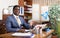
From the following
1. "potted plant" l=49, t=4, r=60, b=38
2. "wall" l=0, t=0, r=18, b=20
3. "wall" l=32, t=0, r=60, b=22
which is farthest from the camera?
"potted plant" l=49, t=4, r=60, b=38

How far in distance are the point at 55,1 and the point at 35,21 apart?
0.49 meters

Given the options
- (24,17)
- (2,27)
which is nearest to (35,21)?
(24,17)

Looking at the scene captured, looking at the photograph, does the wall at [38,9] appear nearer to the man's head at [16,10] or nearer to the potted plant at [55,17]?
the potted plant at [55,17]

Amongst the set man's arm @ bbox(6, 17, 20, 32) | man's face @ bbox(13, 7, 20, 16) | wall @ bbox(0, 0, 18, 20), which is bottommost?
man's arm @ bbox(6, 17, 20, 32)

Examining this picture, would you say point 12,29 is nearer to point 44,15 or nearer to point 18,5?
point 18,5

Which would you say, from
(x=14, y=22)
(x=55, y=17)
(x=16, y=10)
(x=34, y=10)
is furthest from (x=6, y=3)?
(x=55, y=17)

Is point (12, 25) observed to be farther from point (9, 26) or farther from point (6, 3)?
point (6, 3)

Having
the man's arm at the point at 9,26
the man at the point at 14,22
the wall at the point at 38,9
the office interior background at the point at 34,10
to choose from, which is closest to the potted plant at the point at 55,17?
the office interior background at the point at 34,10

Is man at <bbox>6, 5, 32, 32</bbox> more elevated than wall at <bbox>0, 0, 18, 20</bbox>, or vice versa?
wall at <bbox>0, 0, 18, 20</bbox>

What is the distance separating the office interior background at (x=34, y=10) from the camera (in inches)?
68.5

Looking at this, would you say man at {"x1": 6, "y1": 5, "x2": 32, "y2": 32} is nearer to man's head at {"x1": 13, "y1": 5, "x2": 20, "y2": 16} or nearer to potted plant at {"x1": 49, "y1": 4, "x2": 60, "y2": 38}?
man's head at {"x1": 13, "y1": 5, "x2": 20, "y2": 16}

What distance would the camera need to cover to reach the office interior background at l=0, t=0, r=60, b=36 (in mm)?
1739

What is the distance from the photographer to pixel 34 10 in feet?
6.84

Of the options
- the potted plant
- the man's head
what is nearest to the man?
the man's head
